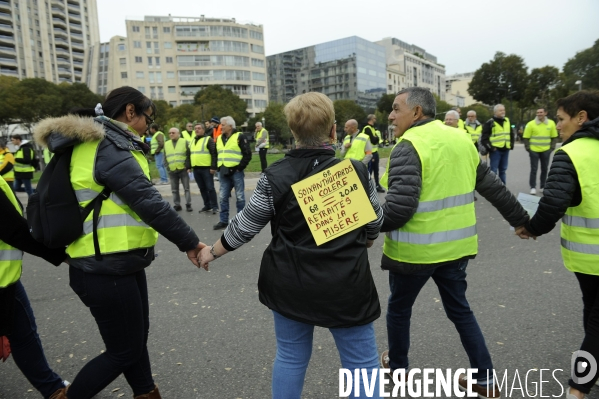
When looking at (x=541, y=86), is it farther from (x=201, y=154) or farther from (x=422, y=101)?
(x=422, y=101)

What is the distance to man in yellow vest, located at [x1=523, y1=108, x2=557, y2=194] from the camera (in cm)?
952

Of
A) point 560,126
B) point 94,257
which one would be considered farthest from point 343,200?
point 560,126

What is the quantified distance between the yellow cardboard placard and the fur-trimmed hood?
1.08m

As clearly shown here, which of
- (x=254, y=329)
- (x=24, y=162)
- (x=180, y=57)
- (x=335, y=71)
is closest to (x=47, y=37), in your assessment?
(x=180, y=57)

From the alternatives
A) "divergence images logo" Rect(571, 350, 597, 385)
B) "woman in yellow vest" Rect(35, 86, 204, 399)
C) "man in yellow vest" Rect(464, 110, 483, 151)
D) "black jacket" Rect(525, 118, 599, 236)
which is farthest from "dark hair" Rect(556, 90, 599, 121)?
"man in yellow vest" Rect(464, 110, 483, 151)

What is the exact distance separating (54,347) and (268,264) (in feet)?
8.42

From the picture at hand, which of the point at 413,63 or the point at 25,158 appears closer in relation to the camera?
the point at 25,158

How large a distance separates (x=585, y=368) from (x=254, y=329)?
2373mm

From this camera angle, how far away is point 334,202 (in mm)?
2004

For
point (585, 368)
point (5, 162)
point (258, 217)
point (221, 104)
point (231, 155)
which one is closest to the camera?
point (258, 217)

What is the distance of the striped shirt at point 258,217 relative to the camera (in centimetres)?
203

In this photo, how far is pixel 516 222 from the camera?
2.93 metres

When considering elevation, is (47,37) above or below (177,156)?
above

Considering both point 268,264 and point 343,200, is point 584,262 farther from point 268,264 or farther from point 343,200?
point 268,264
